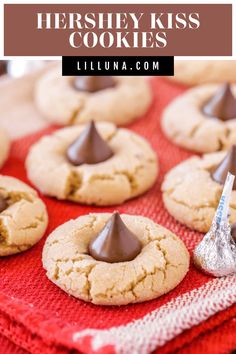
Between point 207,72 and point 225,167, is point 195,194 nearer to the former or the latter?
point 225,167

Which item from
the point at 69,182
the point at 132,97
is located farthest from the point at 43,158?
the point at 132,97

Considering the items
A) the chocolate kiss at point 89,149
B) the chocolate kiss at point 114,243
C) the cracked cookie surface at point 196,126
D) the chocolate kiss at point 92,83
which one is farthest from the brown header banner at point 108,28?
the chocolate kiss at point 114,243

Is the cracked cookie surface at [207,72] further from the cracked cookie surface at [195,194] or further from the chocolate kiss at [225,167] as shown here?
the chocolate kiss at [225,167]

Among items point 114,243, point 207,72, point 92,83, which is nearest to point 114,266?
point 114,243

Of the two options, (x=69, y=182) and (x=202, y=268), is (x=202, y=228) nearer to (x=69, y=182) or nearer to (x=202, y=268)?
(x=202, y=268)

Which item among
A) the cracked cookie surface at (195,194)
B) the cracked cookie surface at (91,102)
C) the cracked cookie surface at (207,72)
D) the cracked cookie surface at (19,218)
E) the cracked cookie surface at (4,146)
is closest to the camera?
the cracked cookie surface at (19,218)
